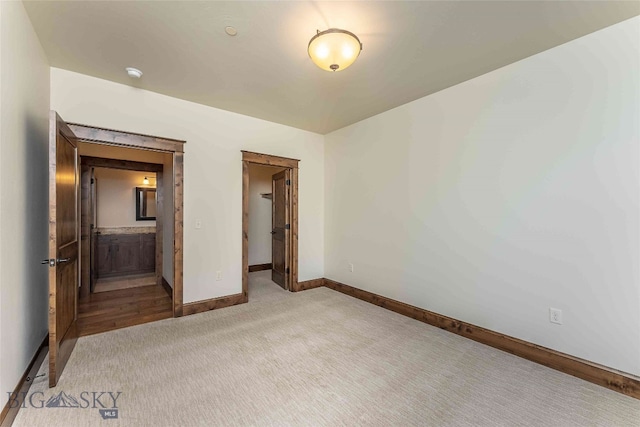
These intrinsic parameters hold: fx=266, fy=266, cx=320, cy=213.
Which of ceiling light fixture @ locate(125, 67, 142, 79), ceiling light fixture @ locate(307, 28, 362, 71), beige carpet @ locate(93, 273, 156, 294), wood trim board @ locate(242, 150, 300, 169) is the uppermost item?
ceiling light fixture @ locate(125, 67, 142, 79)

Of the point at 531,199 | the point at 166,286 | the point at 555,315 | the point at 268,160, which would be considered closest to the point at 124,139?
the point at 268,160

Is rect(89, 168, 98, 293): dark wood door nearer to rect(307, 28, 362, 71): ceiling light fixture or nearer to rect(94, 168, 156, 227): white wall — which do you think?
rect(94, 168, 156, 227): white wall

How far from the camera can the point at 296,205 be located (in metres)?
4.55

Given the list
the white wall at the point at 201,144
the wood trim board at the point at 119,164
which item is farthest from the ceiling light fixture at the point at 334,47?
the wood trim board at the point at 119,164

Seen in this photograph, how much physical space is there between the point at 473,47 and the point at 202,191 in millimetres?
3384

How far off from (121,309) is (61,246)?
6.14ft

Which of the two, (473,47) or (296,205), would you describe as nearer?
(473,47)

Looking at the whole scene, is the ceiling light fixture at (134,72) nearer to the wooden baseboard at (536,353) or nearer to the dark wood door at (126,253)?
the dark wood door at (126,253)

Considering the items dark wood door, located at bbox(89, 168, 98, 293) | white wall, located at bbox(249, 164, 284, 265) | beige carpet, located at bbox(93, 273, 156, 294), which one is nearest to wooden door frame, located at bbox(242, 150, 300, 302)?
white wall, located at bbox(249, 164, 284, 265)

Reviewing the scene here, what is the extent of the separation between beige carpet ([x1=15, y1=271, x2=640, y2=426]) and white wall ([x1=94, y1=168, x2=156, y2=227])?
344 centimetres

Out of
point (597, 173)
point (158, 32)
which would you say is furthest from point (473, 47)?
point (158, 32)

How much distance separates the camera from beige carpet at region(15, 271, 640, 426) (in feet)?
5.65

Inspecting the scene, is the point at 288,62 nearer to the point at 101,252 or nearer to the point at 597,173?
the point at 597,173

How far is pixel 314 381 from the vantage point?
6.86 ft
